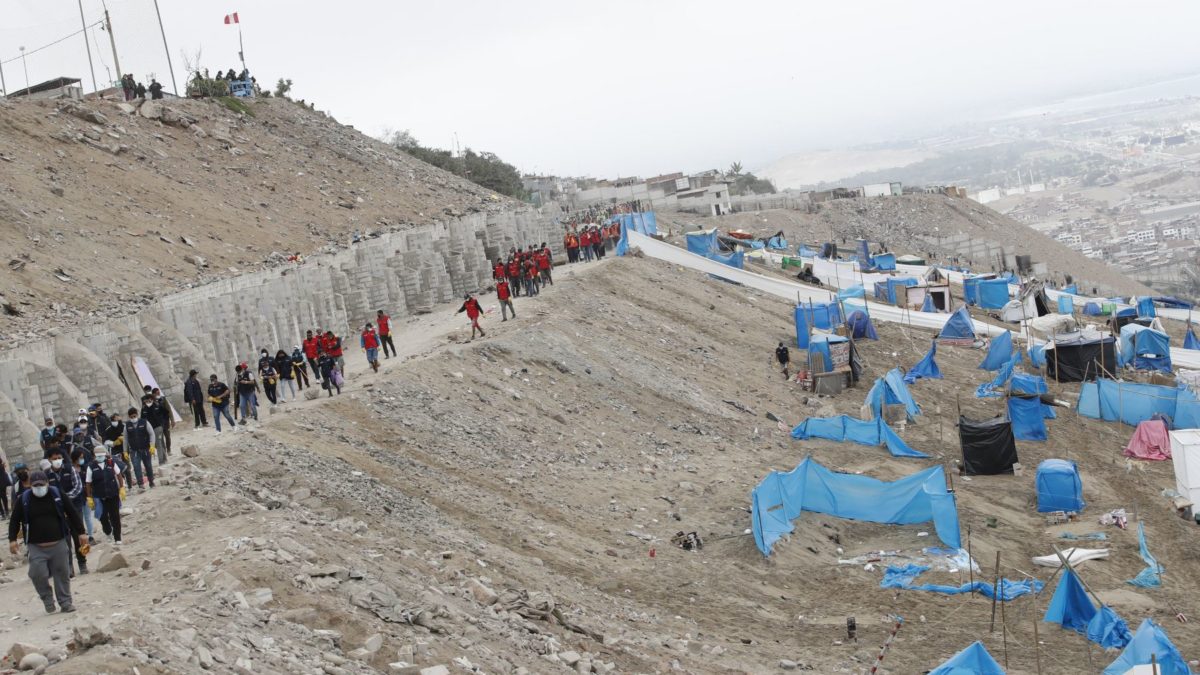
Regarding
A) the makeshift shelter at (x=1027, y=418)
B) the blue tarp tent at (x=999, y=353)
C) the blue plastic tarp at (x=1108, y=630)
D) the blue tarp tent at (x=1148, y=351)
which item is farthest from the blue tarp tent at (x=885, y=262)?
the blue plastic tarp at (x=1108, y=630)

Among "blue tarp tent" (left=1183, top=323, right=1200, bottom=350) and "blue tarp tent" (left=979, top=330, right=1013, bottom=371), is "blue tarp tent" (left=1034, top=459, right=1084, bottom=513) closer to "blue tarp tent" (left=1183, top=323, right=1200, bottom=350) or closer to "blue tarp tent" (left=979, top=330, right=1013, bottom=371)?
"blue tarp tent" (left=979, top=330, right=1013, bottom=371)

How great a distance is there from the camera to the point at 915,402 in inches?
1072

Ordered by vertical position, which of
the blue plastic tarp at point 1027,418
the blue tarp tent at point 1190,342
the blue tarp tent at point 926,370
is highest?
the blue tarp tent at point 926,370

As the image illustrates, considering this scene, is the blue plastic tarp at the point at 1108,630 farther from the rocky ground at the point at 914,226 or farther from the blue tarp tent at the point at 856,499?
the rocky ground at the point at 914,226

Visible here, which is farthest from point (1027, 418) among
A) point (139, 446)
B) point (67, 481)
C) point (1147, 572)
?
point (67, 481)

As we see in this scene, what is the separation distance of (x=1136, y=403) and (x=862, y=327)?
8134 millimetres

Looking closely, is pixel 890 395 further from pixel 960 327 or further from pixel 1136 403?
pixel 960 327

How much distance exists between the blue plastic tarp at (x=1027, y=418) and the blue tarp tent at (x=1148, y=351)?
6818 millimetres

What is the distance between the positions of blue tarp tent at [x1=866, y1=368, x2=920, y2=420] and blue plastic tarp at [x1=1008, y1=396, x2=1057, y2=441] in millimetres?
1962

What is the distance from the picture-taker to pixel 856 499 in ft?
61.4

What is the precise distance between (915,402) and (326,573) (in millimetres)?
18255

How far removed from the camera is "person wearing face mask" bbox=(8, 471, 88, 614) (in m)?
10.2

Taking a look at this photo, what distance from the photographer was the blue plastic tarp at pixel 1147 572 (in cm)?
1652

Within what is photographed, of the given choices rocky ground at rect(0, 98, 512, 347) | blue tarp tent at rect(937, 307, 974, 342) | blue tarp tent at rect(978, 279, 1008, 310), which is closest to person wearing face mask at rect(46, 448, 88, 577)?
rocky ground at rect(0, 98, 512, 347)
